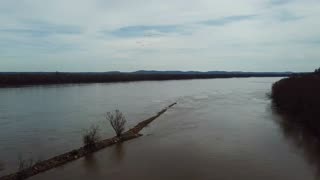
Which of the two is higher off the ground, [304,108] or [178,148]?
[304,108]

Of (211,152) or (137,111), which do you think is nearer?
(211,152)

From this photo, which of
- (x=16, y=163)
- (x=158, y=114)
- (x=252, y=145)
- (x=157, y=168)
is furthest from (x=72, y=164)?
(x=158, y=114)

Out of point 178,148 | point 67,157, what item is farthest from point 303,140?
point 67,157

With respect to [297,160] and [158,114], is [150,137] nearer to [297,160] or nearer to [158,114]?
[297,160]

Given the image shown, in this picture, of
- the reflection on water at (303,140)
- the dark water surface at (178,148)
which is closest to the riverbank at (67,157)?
the dark water surface at (178,148)

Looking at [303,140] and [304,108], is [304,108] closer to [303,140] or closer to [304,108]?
[304,108]

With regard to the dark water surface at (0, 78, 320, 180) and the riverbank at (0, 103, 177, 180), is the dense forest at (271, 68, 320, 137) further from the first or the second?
the riverbank at (0, 103, 177, 180)

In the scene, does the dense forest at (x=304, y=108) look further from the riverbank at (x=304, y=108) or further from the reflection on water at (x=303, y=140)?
the reflection on water at (x=303, y=140)

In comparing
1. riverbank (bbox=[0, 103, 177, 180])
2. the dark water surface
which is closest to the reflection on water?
the dark water surface

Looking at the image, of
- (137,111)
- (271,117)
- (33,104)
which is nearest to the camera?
(271,117)
